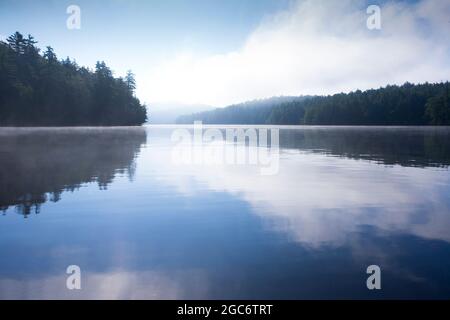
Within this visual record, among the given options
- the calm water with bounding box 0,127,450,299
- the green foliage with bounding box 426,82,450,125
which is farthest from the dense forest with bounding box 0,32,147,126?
the green foliage with bounding box 426,82,450,125

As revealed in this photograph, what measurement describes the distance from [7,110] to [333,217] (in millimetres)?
107610

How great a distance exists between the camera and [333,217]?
1059cm

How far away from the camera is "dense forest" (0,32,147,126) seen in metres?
97.1

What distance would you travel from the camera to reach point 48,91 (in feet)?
358

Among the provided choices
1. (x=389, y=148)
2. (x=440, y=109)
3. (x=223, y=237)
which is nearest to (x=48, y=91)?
(x=389, y=148)

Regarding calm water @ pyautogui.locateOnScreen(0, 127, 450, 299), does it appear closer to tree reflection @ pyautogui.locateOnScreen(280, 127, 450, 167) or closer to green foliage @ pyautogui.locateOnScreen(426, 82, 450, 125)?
tree reflection @ pyautogui.locateOnScreen(280, 127, 450, 167)

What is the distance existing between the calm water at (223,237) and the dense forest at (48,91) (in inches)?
3729

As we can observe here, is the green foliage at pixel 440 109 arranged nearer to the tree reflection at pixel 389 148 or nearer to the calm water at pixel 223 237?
the tree reflection at pixel 389 148

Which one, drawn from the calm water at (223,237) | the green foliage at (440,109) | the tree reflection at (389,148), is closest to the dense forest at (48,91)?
the tree reflection at (389,148)

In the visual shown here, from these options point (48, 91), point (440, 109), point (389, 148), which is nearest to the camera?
point (389, 148)

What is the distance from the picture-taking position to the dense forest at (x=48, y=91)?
97125 millimetres

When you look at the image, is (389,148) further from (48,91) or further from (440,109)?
(440,109)

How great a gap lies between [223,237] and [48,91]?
11513 cm
